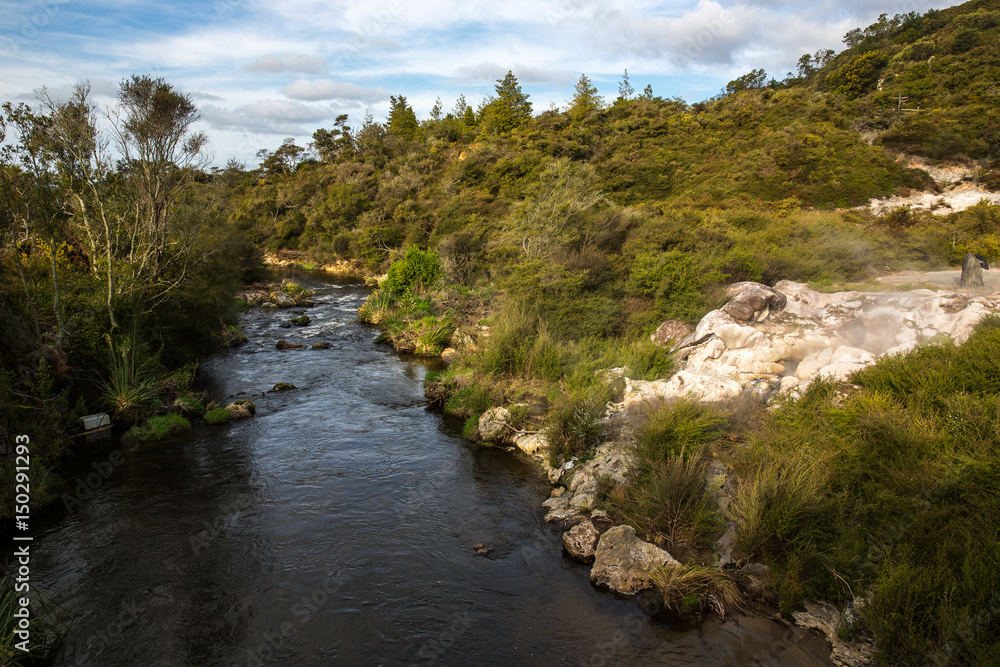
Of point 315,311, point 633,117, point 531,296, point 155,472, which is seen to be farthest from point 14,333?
point 633,117

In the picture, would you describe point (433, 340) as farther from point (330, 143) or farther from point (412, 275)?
point (330, 143)

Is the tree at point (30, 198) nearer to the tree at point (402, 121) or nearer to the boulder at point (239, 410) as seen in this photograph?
the boulder at point (239, 410)

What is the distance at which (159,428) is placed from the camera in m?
11.6

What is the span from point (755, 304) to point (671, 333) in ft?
6.96

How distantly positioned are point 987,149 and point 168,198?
1436 inches

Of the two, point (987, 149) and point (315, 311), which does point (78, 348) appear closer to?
point (315, 311)

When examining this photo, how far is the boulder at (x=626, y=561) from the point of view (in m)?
6.75

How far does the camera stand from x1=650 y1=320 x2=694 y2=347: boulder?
12.7 m

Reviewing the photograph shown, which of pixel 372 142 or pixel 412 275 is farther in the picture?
pixel 372 142

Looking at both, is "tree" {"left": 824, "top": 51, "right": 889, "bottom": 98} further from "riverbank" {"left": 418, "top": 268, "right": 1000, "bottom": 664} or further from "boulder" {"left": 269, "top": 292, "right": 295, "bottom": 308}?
"boulder" {"left": 269, "top": 292, "right": 295, "bottom": 308}

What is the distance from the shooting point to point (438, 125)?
7450 centimetres

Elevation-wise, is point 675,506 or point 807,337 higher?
point 807,337

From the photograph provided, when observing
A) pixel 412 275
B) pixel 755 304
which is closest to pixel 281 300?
pixel 412 275

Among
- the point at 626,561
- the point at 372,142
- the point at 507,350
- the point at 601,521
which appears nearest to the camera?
the point at 626,561
